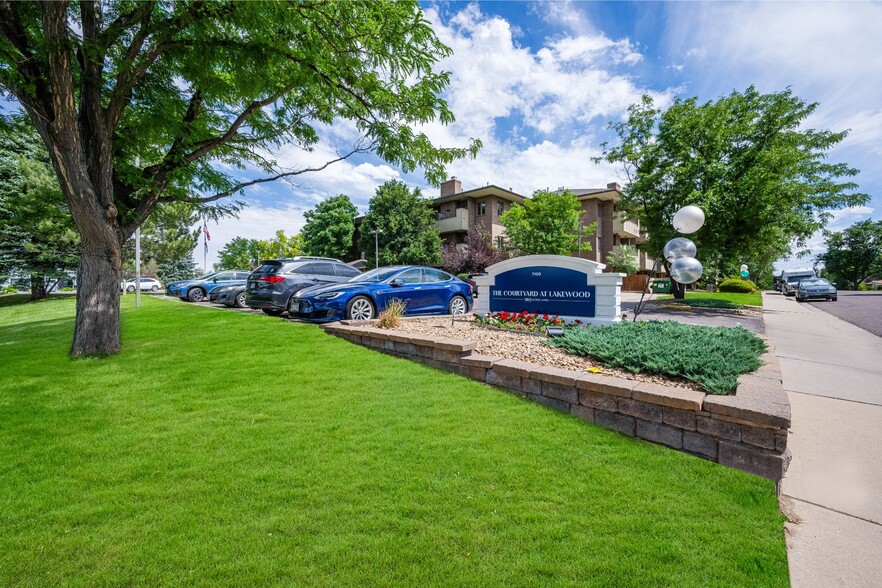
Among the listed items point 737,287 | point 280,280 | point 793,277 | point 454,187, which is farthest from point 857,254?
point 280,280

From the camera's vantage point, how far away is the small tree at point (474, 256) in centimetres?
2573

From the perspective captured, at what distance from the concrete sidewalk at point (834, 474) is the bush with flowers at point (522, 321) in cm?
321

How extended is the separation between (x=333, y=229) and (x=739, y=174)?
3099 centimetres

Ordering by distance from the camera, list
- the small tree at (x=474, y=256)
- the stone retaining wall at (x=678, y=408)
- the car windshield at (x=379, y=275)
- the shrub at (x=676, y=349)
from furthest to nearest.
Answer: the small tree at (x=474, y=256) < the car windshield at (x=379, y=275) < the shrub at (x=676, y=349) < the stone retaining wall at (x=678, y=408)

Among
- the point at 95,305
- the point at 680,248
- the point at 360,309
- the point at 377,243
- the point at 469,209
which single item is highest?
the point at 469,209

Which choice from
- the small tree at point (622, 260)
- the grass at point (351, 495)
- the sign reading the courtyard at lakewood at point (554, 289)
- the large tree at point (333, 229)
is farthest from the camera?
the large tree at point (333, 229)

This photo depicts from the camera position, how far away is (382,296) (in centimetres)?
805

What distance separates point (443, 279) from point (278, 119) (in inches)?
191

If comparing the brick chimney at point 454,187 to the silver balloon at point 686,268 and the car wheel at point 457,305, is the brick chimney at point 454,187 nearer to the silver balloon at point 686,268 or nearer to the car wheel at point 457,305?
the car wheel at point 457,305

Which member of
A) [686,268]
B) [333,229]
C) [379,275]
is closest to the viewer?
[686,268]

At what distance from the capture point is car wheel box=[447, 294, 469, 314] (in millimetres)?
9234

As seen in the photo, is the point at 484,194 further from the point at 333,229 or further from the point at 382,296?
the point at 382,296

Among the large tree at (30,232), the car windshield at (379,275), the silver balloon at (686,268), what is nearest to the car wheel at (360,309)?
the car windshield at (379,275)

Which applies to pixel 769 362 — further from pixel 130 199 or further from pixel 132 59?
pixel 130 199
